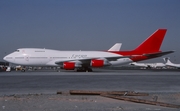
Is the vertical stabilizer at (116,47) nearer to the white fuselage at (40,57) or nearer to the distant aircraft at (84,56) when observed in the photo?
the distant aircraft at (84,56)

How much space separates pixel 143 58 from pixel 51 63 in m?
14.4

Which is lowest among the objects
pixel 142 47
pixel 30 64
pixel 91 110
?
pixel 91 110

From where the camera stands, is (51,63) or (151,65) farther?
(151,65)

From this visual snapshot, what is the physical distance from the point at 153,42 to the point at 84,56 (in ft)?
36.4

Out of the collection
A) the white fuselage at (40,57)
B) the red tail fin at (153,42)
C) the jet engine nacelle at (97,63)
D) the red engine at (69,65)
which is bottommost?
the red engine at (69,65)

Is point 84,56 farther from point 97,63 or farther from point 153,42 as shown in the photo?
point 153,42

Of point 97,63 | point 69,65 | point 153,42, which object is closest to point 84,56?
point 97,63

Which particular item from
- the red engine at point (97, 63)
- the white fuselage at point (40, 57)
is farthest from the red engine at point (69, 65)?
the red engine at point (97, 63)

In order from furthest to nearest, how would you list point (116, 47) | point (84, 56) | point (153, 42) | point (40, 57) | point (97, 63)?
point (116, 47) < point (153, 42) < point (84, 56) < point (40, 57) < point (97, 63)

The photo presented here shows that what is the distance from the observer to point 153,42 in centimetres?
4153

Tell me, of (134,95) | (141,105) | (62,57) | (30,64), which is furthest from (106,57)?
(141,105)

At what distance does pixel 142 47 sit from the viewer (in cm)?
4181

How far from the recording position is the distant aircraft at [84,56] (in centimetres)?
3784

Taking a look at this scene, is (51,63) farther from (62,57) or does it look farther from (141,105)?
(141,105)
